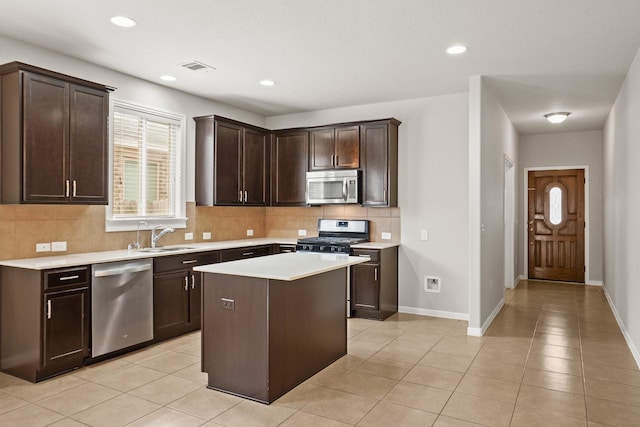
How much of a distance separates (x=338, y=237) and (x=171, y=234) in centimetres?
215

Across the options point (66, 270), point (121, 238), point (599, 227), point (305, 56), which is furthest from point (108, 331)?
point (599, 227)

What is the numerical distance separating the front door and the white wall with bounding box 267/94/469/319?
148 inches

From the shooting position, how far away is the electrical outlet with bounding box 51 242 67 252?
154 inches

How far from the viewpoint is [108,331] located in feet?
12.3

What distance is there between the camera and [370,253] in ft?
17.1

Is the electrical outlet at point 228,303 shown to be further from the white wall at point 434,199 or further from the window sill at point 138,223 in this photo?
the white wall at point 434,199

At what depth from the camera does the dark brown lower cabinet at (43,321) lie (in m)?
3.31

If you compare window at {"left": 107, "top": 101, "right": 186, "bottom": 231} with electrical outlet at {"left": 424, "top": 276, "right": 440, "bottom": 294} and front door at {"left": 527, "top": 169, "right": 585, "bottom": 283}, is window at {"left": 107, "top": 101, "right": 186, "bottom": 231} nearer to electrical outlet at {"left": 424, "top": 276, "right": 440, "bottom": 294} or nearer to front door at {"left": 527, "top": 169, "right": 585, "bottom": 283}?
electrical outlet at {"left": 424, "top": 276, "right": 440, "bottom": 294}

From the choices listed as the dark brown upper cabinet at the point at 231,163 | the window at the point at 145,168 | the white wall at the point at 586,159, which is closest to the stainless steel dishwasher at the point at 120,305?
the window at the point at 145,168

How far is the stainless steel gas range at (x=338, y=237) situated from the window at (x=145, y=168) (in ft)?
5.18

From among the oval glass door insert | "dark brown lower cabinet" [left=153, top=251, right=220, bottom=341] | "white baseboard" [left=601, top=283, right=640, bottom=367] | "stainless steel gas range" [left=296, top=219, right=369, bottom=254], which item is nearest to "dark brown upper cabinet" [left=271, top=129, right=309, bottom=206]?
"stainless steel gas range" [left=296, top=219, right=369, bottom=254]

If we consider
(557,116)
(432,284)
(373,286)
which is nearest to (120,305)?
(373,286)

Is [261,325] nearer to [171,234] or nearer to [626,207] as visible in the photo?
[171,234]

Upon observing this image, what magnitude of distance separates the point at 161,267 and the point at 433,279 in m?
3.18
